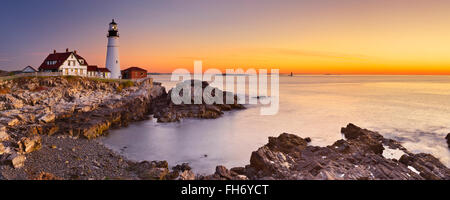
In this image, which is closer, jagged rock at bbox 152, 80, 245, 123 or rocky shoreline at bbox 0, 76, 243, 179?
rocky shoreline at bbox 0, 76, 243, 179

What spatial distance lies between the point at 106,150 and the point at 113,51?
20816mm

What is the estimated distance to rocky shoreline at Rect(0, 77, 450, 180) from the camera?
25.3 feet

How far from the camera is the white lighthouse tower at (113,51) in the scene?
28.2 meters

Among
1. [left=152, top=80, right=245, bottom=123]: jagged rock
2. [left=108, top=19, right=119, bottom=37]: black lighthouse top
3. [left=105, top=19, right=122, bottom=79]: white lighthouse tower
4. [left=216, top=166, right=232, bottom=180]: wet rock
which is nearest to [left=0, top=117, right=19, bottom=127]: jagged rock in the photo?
[left=152, top=80, right=245, bottom=123]: jagged rock

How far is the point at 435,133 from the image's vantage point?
16.3 m

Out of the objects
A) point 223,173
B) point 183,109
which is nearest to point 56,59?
point 183,109

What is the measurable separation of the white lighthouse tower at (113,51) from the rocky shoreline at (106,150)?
747 cm

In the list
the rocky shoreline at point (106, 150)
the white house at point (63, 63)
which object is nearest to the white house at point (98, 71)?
the white house at point (63, 63)

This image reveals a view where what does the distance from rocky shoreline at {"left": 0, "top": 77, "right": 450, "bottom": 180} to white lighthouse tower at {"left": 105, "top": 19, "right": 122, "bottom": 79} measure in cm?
747

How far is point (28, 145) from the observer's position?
9031 mm

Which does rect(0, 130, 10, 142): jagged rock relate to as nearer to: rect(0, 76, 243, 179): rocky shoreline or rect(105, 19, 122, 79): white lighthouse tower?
rect(0, 76, 243, 179): rocky shoreline

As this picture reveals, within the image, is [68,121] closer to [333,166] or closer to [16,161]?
[16,161]

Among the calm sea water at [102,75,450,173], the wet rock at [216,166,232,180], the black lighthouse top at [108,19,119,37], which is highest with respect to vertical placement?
the black lighthouse top at [108,19,119,37]
